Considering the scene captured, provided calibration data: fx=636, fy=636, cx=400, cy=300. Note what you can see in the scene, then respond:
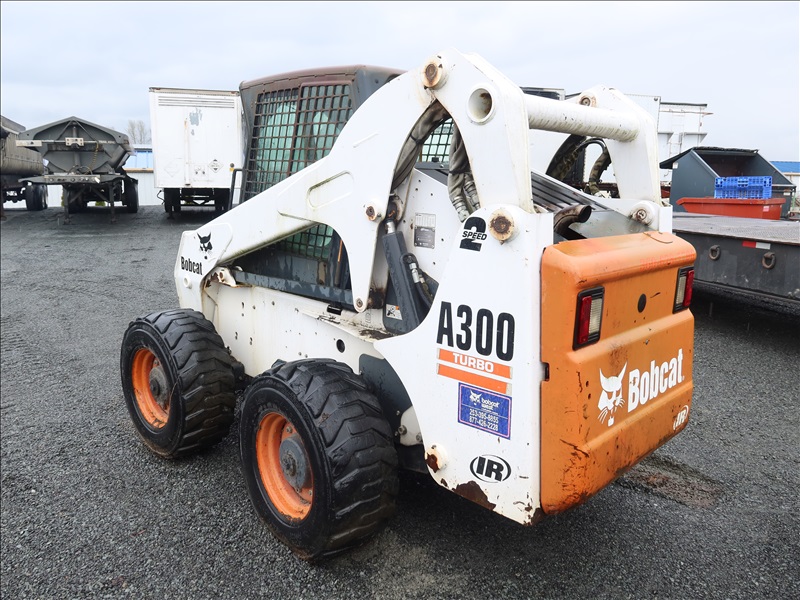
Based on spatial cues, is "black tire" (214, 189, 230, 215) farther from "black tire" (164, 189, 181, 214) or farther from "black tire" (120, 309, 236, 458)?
"black tire" (120, 309, 236, 458)

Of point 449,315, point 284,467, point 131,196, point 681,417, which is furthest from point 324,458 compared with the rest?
point 131,196

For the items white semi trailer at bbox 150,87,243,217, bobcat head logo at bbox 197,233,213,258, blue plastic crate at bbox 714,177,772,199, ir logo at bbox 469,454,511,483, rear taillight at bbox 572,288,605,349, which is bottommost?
ir logo at bbox 469,454,511,483

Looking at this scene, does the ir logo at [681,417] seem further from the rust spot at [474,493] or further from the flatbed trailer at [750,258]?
the flatbed trailer at [750,258]

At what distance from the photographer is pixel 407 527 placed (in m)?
2.93

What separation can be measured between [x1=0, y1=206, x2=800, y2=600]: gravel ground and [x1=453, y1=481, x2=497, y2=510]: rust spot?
0.45 metres

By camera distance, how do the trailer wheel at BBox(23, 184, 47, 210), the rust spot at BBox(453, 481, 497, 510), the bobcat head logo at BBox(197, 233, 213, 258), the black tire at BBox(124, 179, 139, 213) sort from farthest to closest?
the trailer wheel at BBox(23, 184, 47, 210)
the black tire at BBox(124, 179, 139, 213)
the bobcat head logo at BBox(197, 233, 213, 258)
the rust spot at BBox(453, 481, 497, 510)

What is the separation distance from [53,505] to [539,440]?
2.56 m

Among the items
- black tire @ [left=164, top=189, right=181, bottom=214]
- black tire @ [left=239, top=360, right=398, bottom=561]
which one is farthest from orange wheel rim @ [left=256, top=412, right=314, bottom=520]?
black tire @ [left=164, top=189, right=181, bottom=214]

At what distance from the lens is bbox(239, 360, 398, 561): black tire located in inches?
95.0

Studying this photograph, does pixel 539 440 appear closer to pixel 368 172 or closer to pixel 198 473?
pixel 368 172

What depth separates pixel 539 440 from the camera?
2.15 m

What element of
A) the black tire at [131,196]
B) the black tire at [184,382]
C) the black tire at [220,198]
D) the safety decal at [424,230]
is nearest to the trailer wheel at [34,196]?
the black tire at [131,196]

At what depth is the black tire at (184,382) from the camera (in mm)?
3377

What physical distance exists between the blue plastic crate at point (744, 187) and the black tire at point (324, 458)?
897 cm
